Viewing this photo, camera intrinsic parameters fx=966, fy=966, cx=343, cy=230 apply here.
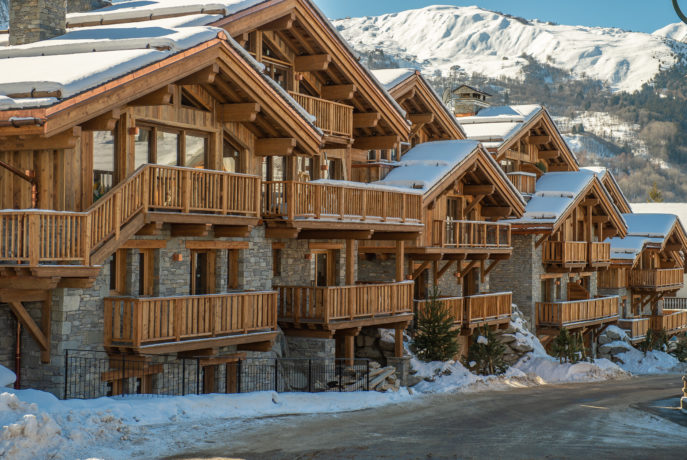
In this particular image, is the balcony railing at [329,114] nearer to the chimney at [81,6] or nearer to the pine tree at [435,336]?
the pine tree at [435,336]

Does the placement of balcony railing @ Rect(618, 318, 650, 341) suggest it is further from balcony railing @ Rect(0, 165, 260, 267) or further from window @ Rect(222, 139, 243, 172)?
balcony railing @ Rect(0, 165, 260, 267)

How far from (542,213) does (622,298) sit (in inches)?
533

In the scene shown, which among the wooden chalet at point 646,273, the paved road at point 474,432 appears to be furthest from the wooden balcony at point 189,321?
the wooden chalet at point 646,273

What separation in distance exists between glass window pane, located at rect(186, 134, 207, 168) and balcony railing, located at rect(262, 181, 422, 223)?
94.1 inches

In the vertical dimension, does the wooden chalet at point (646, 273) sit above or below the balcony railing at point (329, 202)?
below

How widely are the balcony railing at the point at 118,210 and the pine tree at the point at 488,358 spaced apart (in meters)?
13.9

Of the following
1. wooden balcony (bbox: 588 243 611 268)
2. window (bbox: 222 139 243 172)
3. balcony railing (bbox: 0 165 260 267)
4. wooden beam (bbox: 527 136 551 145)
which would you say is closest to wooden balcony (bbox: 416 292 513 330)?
wooden balcony (bbox: 588 243 611 268)

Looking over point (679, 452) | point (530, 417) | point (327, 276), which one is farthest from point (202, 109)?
point (679, 452)

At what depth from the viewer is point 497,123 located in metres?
44.1

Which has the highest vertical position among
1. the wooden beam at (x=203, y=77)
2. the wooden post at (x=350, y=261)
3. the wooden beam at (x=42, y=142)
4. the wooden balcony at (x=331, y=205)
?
the wooden beam at (x=203, y=77)

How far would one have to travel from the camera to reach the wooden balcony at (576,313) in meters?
41.0

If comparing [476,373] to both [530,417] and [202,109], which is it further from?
[202,109]

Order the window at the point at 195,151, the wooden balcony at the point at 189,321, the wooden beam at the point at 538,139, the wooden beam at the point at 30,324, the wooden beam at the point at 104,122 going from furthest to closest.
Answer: the wooden beam at the point at 538,139 < the window at the point at 195,151 < the wooden balcony at the point at 189,321 < the wooden beam at the point at 104,122 < the wooden beam at the point at 30,324

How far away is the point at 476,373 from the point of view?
112ft
